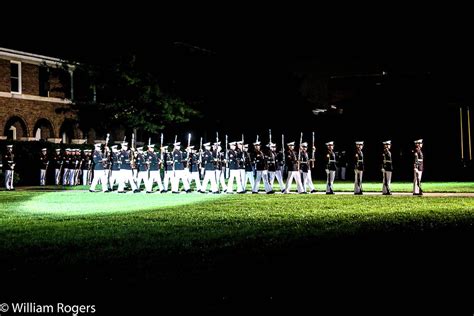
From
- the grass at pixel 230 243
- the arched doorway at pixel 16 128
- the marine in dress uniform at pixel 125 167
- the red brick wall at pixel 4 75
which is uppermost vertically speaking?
the red brick wall at pixel 4 75

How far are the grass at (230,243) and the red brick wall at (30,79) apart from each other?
2711 centimetres

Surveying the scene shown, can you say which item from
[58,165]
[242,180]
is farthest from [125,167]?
[58,165]

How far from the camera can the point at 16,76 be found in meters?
44.1

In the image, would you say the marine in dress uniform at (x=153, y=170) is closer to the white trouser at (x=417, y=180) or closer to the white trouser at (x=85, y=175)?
the white trouser at (x=85, y=175)

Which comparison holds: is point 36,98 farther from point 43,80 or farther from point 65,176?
point 65,176

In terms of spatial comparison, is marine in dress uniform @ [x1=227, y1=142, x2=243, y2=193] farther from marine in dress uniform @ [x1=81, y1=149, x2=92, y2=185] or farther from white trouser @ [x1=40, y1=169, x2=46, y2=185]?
white trouser @ [x1=40, y1=169, x2=46, y2=185]

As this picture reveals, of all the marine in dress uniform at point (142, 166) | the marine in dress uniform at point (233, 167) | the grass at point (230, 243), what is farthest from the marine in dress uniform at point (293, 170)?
the grass at point (230, 243)

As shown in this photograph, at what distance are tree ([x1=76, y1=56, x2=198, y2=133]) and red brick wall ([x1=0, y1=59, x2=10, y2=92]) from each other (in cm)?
468

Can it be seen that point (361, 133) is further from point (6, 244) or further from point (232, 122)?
point (6, 244)

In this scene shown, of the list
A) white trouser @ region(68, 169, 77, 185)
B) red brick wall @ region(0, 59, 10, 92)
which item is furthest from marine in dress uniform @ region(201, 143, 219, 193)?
red brick wall @ region(0, 59, 10, 92)

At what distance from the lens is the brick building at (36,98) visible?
140ft

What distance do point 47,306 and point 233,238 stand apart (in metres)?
5.64

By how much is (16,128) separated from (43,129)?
7.84 feet

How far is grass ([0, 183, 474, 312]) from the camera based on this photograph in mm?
8898
